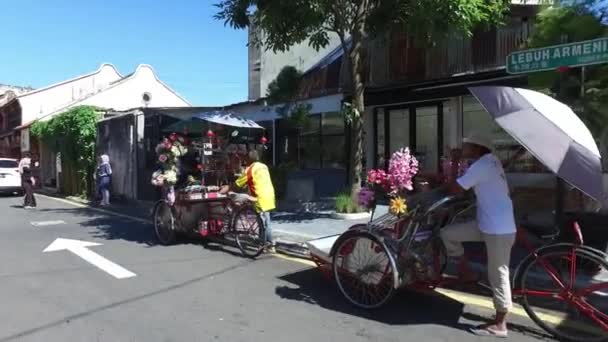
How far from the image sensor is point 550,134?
4832 mm

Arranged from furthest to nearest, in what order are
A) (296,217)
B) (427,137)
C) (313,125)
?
(313,125), (427,137), (296,217)

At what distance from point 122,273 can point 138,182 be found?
11.3 meters

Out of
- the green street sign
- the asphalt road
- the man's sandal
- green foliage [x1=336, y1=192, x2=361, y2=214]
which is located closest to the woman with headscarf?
the asphalt road

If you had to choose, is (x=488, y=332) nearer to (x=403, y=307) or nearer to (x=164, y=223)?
(x=403, y=307)

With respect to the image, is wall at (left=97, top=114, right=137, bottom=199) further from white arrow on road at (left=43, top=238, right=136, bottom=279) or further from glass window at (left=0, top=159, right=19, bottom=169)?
white arrow on road at (left=43, top=238, right=136, bottom=279)

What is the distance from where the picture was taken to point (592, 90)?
709 cm

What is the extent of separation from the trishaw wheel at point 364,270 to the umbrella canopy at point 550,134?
1665mm

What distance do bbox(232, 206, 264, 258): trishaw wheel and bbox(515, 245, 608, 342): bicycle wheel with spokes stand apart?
14.3 ft

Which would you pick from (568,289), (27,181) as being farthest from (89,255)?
(27,181)

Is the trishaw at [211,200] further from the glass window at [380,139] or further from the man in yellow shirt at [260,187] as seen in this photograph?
the glass window at [380,139]

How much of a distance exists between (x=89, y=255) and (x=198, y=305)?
12.3 ft

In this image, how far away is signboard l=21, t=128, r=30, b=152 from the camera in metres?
33.9

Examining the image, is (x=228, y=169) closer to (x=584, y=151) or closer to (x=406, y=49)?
(x=406, y=49)

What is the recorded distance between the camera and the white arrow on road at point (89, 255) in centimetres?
767
